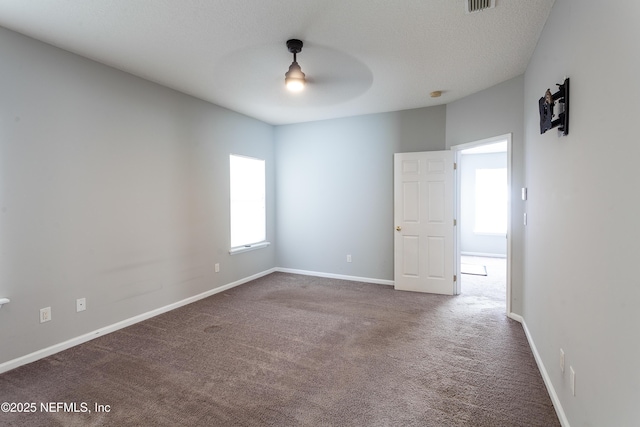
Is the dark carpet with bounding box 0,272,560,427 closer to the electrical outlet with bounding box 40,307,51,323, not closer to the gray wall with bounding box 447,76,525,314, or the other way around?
the electrical outlet with bounding box 40,307,51,323

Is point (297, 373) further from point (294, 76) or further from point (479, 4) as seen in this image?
point (479, 4)

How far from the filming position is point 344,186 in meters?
5.18

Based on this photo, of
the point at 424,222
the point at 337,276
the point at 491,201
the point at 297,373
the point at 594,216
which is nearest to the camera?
the point at 594,216

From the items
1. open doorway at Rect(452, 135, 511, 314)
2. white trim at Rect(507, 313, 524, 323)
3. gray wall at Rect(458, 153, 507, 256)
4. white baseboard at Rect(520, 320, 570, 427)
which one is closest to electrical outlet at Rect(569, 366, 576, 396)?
white baseboard at Rect(520, 320, 570, 427)

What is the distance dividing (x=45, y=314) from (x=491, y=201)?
8264mm

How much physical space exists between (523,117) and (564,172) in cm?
181

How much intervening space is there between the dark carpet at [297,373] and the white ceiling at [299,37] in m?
2.71

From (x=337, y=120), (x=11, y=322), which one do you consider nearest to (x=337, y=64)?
(x=337, y=120)

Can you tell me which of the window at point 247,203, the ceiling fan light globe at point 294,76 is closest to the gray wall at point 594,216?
the ceiling fan light globe at point 294,76

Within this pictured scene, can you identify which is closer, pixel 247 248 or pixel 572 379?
pixel 572 379

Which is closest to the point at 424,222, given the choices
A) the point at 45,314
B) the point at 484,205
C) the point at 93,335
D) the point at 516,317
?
the point at 516,317

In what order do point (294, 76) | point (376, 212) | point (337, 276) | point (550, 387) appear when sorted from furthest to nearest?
1. point (337, 276)
2. point (376, 212)
3. point (294, 76)
4. point (550, 387)

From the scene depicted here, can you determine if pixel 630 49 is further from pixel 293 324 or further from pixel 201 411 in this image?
pixel 293 324

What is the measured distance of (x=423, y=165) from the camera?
4.52m
